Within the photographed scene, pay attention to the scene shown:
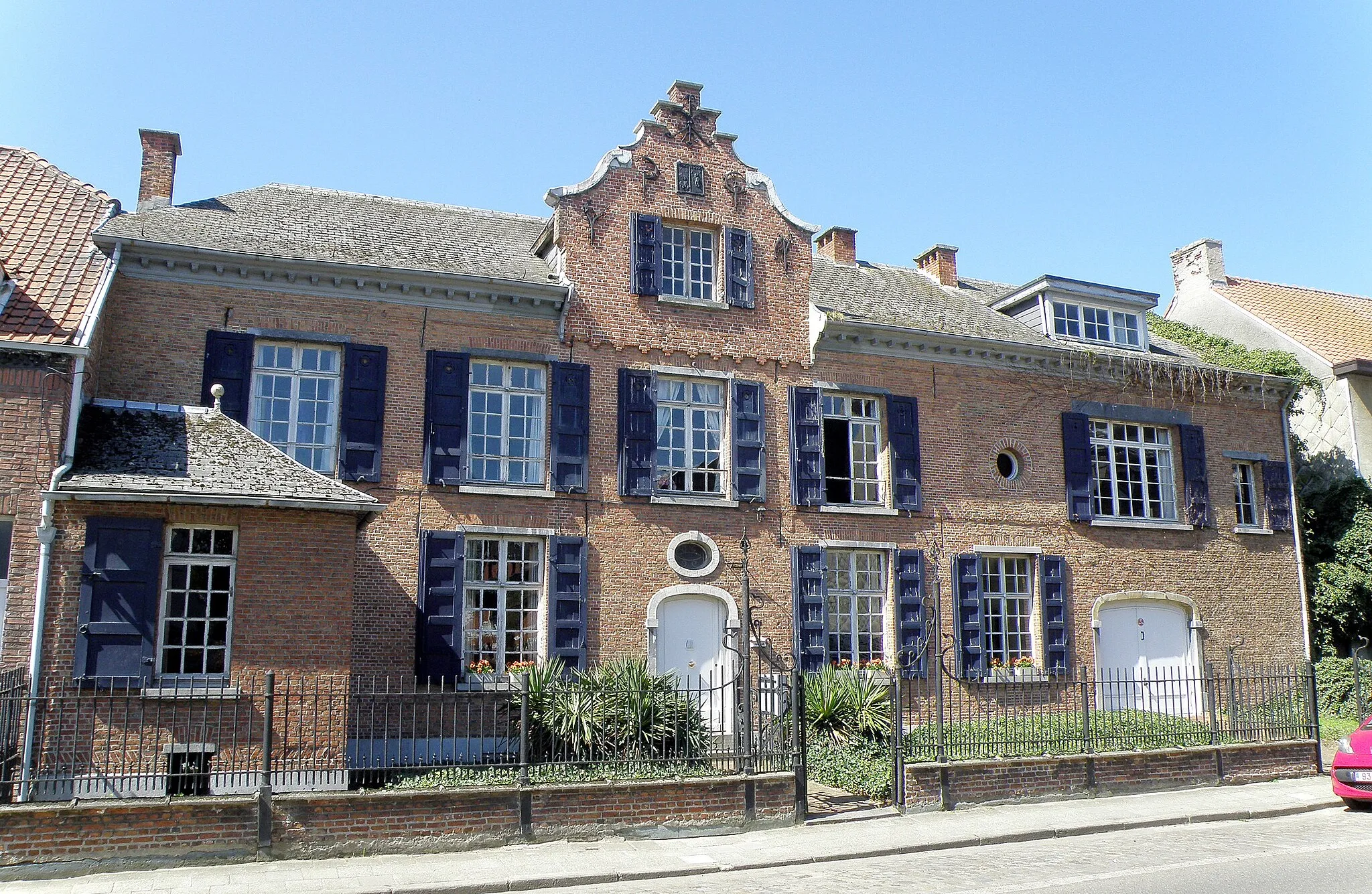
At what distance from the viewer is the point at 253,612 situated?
12812 mm

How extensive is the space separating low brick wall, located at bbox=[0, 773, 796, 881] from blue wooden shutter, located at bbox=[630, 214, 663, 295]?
8.74 m

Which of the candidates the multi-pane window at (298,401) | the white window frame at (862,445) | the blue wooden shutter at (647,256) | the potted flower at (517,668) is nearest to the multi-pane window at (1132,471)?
the white window frame at (862,445)

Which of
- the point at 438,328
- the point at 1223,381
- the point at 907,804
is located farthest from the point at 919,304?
the point at 907,804

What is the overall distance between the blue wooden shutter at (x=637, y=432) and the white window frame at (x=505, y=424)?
1218 mm

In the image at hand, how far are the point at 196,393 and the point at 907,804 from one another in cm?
1105

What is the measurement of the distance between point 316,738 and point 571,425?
21.2ft

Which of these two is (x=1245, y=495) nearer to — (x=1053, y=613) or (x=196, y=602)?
(x=1053, y=613)

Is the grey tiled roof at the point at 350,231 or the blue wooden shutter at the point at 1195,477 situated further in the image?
the blue wooden shutter at the point at 1195,477

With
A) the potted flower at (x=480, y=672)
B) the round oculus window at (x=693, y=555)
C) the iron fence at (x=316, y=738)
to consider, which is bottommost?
the iron fence at (x=316, y=738)

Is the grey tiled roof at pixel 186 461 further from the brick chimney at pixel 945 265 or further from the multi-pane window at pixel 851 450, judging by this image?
the brick chimney at pixel 945 265

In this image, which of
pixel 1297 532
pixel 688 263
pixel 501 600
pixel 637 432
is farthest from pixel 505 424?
pixel 1297 532

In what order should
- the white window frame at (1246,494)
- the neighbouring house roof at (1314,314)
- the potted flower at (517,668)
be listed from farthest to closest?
the neighbouring house roof at (1314,314) → the white window frame at (1246,494) → the potted flower at (517,668)

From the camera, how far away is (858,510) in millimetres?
18750

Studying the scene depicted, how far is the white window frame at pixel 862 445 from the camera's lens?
1919 cm
